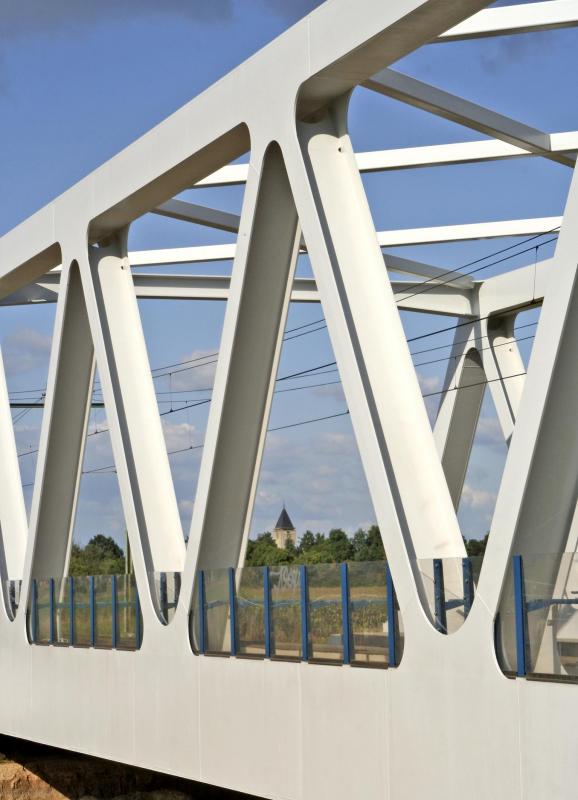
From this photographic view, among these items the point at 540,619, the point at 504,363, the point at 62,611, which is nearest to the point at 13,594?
the point at 62,611

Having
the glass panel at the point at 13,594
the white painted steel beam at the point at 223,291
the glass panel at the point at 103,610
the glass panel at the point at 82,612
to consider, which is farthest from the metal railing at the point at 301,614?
the white painted steel beam at the point at 223,291

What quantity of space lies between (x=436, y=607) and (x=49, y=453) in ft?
40.1

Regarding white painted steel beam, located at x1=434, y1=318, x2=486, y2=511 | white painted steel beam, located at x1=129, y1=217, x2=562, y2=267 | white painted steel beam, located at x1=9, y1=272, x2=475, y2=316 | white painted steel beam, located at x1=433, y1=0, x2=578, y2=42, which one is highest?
white painted steel beam, located at x1=433, y1=0, x2=578, y2=42

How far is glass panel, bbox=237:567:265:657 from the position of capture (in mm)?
15852

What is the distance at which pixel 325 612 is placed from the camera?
1454cm

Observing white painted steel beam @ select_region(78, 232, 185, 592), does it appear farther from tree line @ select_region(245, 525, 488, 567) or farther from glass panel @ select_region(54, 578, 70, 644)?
tree line @ select_region(245, 525, 488, 567)

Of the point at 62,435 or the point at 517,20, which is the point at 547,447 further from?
the point at 62,435

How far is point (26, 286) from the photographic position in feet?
91.4

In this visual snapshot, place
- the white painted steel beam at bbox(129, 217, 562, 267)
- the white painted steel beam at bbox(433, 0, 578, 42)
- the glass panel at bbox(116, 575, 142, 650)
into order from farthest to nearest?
1. the white painted steel beam at bbox(129, 217, 562, 267)
2. the glass panel at bbox(116, 575, 142, 650)
3. the white painted steel beam at bbox(433, 0, 578, 42)

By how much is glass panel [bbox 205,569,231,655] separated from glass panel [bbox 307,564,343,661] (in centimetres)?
216

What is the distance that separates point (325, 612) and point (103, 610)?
6837mm

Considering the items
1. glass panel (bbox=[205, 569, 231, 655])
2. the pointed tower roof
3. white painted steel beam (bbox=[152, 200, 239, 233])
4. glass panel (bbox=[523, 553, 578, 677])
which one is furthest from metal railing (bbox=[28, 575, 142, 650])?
the pointed tower roof

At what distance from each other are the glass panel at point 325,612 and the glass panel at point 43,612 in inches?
350

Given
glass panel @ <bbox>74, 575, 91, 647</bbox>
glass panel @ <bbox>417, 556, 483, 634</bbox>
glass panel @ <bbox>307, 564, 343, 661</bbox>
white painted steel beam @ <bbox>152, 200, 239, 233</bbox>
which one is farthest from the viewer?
white painted steel beam @ <bbox>152, 200, 239, 233</bbox>
